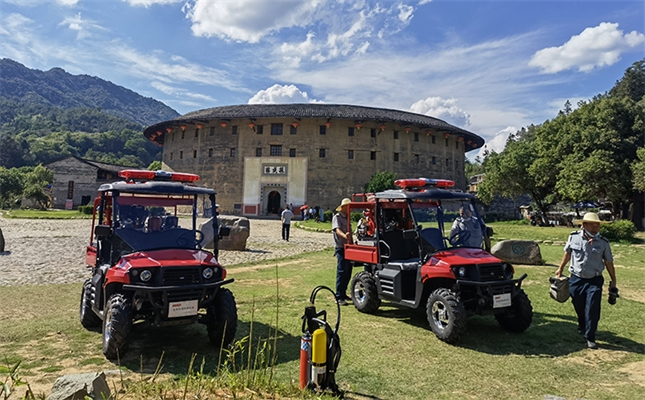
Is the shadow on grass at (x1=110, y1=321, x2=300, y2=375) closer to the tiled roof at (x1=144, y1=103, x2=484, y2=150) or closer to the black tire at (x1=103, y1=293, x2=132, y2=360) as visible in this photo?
the black tire at (x1=103, y1=293, x2=132, y2=360)

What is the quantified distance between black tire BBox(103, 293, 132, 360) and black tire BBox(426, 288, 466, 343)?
3.57m

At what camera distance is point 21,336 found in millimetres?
5105

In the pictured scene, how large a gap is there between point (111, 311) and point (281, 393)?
81.4 inches

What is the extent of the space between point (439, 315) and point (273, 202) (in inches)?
1409

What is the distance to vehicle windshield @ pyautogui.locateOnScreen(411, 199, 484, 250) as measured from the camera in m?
5.86

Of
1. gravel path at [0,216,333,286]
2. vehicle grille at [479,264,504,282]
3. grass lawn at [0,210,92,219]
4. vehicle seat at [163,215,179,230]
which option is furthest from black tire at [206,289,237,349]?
grass lawn at [0,210,92,219]

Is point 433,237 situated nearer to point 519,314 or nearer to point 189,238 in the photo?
point 519,314

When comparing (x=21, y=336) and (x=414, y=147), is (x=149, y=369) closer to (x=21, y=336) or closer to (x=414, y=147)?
(x=21, y=336)


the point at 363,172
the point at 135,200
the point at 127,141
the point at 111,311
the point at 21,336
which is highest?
the point at 127,141

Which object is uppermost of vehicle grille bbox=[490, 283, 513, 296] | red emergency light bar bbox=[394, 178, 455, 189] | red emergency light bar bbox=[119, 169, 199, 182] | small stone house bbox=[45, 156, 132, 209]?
small stone house bbox=[45, 156, 132, 209]

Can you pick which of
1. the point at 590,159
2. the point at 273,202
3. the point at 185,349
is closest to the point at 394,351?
the point at 185,349

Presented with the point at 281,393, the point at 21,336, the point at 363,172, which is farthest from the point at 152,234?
the point at 363,172

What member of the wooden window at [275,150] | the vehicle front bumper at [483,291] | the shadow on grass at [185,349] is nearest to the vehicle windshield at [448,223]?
the vehicle front bumper at [483,291]

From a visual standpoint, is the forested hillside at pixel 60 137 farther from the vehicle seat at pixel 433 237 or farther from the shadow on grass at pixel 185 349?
the vehicle seat at pixel 433 237
